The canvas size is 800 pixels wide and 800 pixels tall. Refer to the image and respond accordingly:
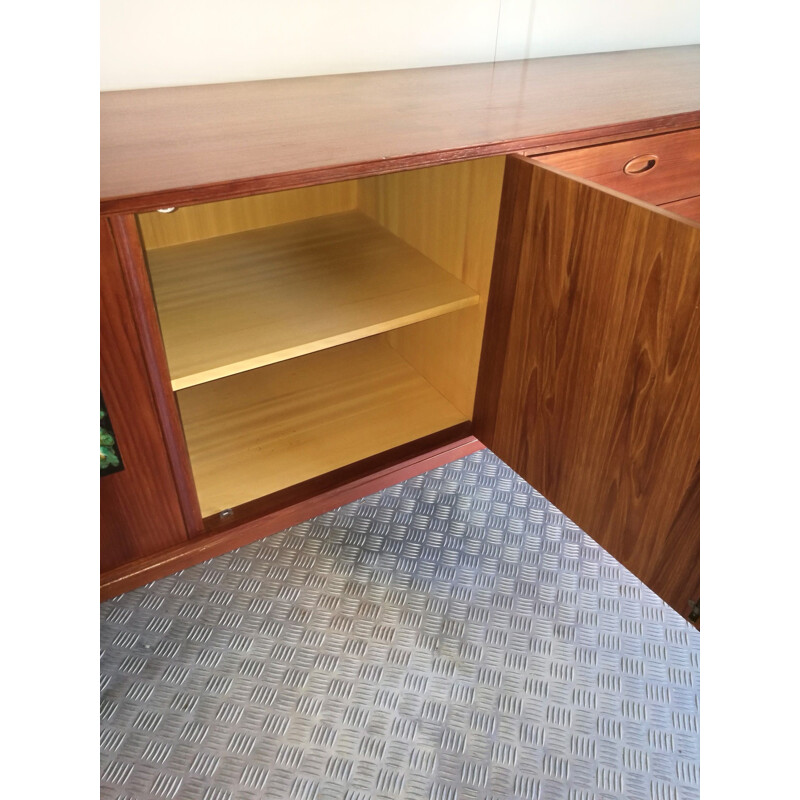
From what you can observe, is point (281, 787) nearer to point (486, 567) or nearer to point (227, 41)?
point (486, 567)

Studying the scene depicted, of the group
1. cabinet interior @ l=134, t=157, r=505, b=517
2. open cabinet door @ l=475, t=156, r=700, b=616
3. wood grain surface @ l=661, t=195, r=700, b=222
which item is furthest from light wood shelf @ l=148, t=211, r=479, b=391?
wood grain surface @ l=661, t=195, r=700, b=222

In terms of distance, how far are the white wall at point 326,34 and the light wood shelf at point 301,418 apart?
57cm

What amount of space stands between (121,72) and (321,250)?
1.45 feet

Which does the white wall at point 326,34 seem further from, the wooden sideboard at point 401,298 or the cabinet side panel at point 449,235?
the cabinet side panel at point 449,235

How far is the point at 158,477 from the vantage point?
86 centimetres

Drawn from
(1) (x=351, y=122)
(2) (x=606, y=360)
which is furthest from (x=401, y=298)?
(2) (x=606, y=360)

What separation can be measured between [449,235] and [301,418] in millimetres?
447

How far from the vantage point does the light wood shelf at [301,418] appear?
1078 millimetres

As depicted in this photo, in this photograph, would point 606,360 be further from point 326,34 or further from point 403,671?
point 326,34

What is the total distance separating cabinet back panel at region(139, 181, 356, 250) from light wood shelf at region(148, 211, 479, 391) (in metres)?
0.02

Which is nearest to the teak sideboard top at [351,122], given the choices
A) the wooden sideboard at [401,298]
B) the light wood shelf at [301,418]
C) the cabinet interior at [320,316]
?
the wooden sideboard at [401,298]

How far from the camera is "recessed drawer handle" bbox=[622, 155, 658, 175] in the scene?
1.00 m

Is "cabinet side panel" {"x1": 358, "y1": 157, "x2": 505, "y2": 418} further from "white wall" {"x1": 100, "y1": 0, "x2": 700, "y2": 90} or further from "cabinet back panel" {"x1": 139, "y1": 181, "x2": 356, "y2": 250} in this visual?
"white wall" {"x1": 100, "y1": 0, "x2": 700, "y2": 90}

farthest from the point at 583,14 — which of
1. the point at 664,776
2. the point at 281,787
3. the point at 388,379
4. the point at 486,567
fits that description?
the point at 281,787
